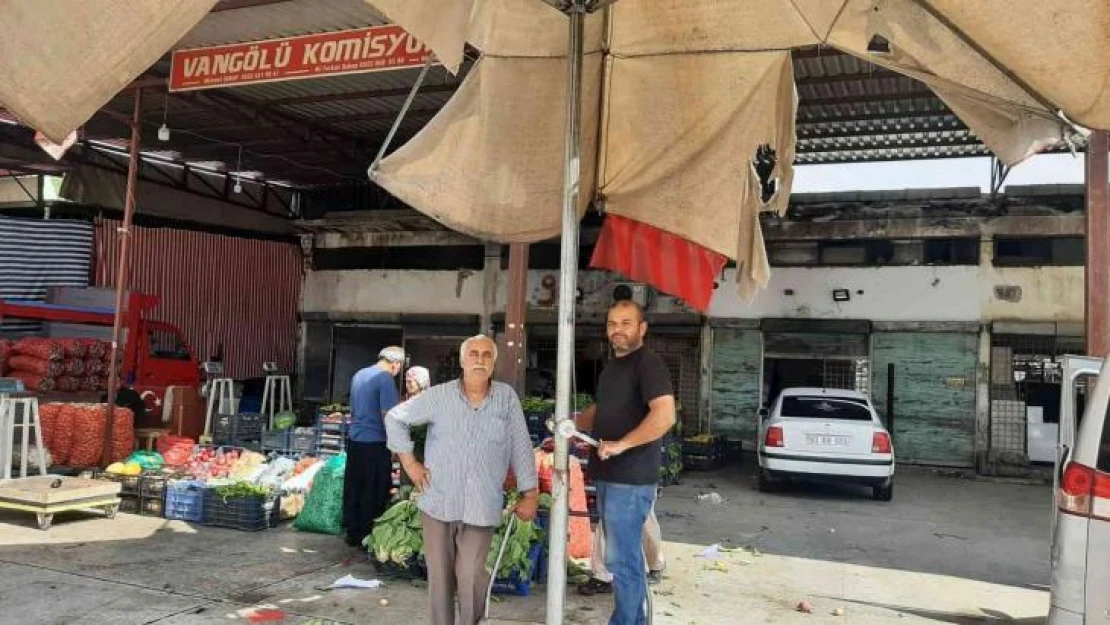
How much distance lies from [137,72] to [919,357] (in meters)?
16.0

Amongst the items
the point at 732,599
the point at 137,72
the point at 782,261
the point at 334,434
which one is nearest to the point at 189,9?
the point at 137,72

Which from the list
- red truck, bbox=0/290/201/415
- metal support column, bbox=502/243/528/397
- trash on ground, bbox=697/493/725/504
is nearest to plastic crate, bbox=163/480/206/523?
metal support column, bbox=502/243/528/397

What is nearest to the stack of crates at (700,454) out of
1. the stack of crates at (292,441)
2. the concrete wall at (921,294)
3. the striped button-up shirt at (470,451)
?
the concrete wall at (921,294)

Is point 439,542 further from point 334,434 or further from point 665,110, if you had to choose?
point 334,434

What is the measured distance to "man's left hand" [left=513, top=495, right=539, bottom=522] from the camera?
4289mm

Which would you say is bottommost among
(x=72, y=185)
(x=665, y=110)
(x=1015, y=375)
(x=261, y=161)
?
(x=1015, y=375)

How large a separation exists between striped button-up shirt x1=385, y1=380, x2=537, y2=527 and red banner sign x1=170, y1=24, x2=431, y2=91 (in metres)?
4.87

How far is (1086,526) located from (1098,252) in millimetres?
3658

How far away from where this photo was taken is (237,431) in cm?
1201

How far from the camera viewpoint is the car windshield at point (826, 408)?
11.6 metres

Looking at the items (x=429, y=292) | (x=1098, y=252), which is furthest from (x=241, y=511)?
(x=429, y=292)

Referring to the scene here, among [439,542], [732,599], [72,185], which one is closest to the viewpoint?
[439,542]

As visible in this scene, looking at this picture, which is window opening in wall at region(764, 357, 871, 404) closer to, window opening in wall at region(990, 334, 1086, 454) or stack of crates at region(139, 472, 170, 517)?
window opening in wall at region(990, 334, 1086, 454)

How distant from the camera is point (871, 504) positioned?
36.6 feet
